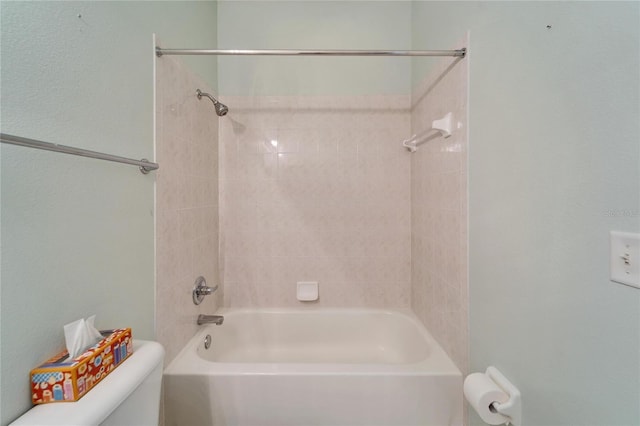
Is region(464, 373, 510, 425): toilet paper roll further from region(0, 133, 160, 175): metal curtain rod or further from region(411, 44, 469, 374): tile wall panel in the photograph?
region(0, 133, 160, 175): metal curtain rod

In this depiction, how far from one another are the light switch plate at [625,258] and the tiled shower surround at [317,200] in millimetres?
1397

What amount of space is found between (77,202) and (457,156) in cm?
139

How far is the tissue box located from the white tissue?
0.06 ft

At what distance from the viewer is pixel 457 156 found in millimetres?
1234

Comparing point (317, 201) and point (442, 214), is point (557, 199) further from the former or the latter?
point (317, 201)

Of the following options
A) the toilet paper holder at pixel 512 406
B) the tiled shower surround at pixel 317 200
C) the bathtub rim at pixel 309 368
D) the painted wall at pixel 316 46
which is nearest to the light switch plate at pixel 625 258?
the toilet paper holder at pixel 512 406

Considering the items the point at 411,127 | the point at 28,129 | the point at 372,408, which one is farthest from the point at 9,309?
the point at 411,127

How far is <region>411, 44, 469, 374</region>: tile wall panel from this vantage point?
1.20 m

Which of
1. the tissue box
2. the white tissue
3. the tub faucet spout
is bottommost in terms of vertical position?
the tub faucet spout

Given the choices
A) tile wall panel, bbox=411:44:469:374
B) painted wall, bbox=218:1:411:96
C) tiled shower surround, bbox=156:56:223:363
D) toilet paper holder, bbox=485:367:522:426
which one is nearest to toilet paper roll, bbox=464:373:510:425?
toilet paper holder, bbox=485:367:522:426

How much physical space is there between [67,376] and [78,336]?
10cm

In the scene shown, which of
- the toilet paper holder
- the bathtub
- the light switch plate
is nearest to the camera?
the light switch plate

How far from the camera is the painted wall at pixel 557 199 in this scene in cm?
55

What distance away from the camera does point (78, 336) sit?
27.6 inches
